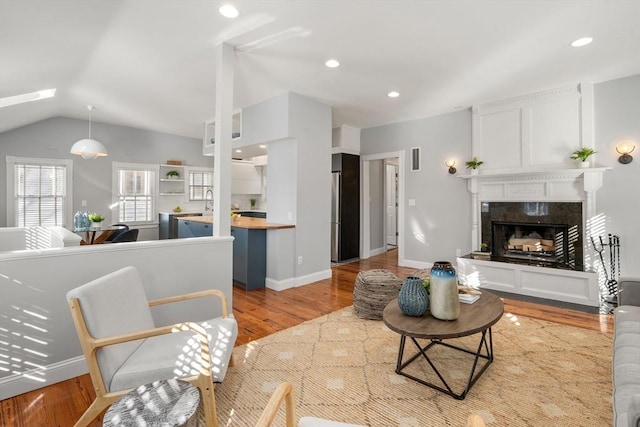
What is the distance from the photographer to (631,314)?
2.05 metres

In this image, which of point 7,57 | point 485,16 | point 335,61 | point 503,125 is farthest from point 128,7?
point 503,125

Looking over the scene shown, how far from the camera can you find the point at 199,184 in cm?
809

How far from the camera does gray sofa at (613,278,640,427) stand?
1.12m

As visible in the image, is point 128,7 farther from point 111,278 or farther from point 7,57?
point 111,278

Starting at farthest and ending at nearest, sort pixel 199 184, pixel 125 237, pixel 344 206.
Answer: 1. pixel 199 184
2. pixel 344 206
3. pixel 125 237

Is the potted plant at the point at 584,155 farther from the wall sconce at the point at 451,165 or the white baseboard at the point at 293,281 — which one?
the white baseboard at the point at 293,281

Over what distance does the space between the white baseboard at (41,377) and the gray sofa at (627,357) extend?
3.02 metres

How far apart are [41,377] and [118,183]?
18.4 feet

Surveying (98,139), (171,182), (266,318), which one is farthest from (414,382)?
(98,139)

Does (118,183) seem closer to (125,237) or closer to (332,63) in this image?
(125,237)

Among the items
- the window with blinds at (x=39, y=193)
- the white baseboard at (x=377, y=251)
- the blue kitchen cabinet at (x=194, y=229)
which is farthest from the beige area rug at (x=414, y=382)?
the window with blinds at (x=39, y=193)

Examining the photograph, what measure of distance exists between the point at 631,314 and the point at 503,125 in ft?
11.1

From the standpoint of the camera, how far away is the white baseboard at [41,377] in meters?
1.99

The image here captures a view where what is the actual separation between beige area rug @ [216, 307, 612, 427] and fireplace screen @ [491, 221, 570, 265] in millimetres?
1645
